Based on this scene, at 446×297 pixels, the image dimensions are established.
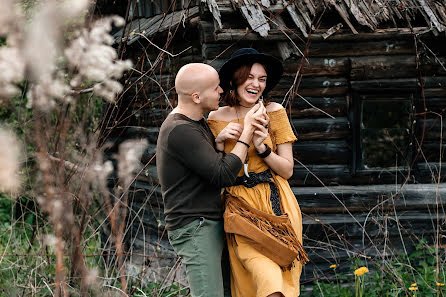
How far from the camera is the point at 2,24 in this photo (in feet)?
4.33

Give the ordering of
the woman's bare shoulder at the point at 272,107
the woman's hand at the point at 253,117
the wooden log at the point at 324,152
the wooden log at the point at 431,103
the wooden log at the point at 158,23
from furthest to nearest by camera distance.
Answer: the wooden log at the point at 431,103, the wooden log at the point at 324,152, the wooden log at the point at 158,23, the woman's bare shoulder at the point at 272,107, the woman's hand at the point at 253,117

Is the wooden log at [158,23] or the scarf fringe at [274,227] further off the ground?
the wooden log at [158,23]

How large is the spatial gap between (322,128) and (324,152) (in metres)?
0.26

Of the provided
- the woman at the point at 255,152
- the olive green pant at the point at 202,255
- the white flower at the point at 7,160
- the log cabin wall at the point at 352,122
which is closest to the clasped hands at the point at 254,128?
the woman at the point at 255,152

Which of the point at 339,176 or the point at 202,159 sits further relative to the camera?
the point at 339,176

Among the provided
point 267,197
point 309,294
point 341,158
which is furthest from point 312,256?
point 267,197

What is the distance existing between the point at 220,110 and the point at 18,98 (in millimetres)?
8285

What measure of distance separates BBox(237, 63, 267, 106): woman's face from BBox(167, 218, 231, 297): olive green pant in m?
0.69

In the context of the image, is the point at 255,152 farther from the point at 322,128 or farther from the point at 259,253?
the point at 322,128

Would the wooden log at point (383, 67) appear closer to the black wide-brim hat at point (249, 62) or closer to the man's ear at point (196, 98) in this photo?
the black wide-brim hat at point (249, 62)

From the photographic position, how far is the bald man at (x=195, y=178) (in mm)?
2688

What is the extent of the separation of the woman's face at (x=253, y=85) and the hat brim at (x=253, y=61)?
0.04 m

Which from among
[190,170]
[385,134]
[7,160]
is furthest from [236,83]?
[385,134]

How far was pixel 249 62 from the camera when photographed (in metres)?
2.98
